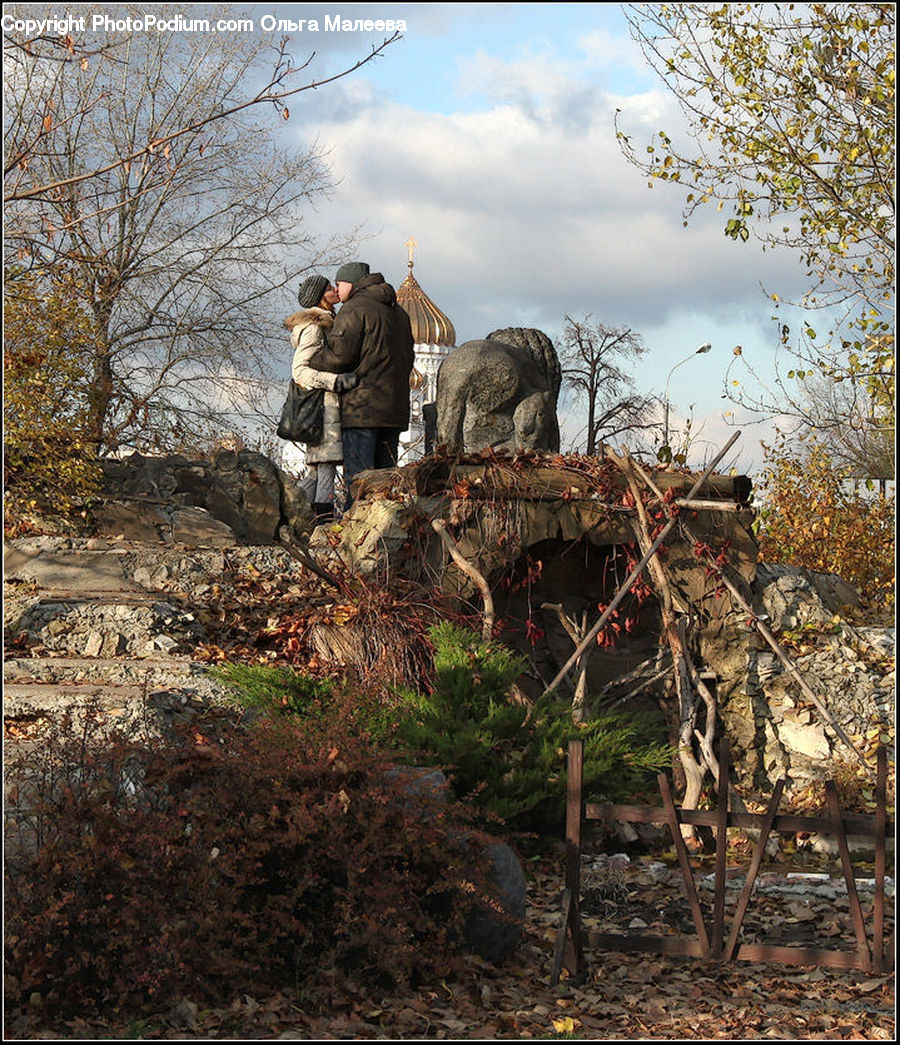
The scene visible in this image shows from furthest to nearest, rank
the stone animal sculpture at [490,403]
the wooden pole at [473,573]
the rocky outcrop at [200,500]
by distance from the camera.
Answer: the rocky outcrop at [200,500] < the stone animal sculpture at [490,403] < the wooden pole at [473,573]

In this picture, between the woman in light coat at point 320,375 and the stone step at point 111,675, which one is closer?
the stone step at point 111,675

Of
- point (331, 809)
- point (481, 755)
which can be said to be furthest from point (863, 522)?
point (331, 809)

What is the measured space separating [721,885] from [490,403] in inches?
230

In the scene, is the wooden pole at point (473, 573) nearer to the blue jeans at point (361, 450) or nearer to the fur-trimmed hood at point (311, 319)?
the blue jeans at point (361, 450)

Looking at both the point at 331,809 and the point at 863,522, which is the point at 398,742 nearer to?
the point at 331,809

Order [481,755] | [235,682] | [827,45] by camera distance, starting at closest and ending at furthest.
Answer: [481,755] → [235,682] → [827,45]

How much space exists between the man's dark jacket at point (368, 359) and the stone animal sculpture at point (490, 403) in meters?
0.41

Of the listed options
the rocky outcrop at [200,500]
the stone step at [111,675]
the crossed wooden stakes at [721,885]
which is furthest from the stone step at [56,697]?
the rocky outcrop at [200,500]

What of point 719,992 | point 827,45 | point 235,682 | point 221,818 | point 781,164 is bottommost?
point 719,992

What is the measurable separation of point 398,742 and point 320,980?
201cm

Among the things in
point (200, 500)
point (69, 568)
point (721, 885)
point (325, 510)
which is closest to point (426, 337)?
point (200, 500)

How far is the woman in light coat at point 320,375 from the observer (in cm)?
1049

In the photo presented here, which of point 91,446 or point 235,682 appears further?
point 91,446

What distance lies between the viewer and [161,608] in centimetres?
873
